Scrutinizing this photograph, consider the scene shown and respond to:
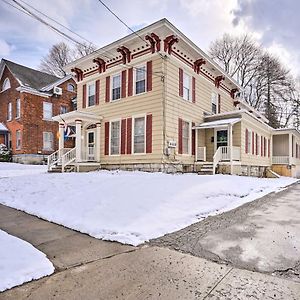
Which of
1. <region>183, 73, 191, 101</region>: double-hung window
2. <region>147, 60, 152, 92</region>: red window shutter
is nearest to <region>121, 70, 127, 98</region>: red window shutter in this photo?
<region>147, 60, 152, 92</region>: red window shutter

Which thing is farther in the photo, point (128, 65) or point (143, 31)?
point (128, 65)

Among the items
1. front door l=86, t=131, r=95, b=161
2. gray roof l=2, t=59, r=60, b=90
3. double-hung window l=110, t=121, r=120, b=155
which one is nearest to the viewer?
double-hung window l=110, t=121, r=120, b=155

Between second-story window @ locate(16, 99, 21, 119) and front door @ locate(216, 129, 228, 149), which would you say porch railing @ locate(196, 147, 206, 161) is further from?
second-story window @ locate(16, 99, 21, 119)

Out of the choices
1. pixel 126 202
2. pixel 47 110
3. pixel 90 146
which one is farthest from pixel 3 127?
pixel 126 202

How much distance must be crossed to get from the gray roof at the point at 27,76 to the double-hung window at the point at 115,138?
13.4m

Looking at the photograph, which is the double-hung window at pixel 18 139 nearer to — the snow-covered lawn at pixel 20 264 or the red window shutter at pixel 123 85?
the red window shutter at pixel 123 85

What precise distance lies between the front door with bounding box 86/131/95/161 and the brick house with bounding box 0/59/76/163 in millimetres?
9273

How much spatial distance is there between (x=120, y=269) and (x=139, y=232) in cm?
144

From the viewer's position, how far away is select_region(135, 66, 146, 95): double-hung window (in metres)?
14.1

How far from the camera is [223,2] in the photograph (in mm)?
10125

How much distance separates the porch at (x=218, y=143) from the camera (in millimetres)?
14258

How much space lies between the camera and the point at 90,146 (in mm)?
17328

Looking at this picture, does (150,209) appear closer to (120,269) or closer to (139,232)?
(139,232)

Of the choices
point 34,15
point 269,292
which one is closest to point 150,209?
point 269,292
